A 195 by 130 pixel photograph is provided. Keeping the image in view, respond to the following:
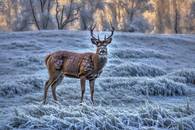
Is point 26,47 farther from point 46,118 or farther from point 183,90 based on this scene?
point 46,118

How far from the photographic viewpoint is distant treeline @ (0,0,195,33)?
2053 inches

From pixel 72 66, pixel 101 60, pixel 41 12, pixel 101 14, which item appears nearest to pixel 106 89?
pixel 72 66

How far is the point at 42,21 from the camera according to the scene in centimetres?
5222

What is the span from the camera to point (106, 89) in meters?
17.4

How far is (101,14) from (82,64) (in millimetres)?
51495

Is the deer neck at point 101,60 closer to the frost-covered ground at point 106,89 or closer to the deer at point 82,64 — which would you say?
the deer at point 82,64

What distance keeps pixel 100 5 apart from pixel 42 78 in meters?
42.2

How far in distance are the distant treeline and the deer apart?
3532 cm

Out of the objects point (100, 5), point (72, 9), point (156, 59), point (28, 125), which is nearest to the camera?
point (28, 125)

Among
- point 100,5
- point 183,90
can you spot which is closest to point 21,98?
point 183,90

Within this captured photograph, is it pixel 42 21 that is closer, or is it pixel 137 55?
pixel 137 55

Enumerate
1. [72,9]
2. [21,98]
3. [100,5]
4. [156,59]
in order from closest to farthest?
[21,98] → [156,59] → [72,9] → [100,5]

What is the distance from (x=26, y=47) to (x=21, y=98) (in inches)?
538

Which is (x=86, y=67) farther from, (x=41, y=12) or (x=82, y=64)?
(x=41, y=12)
